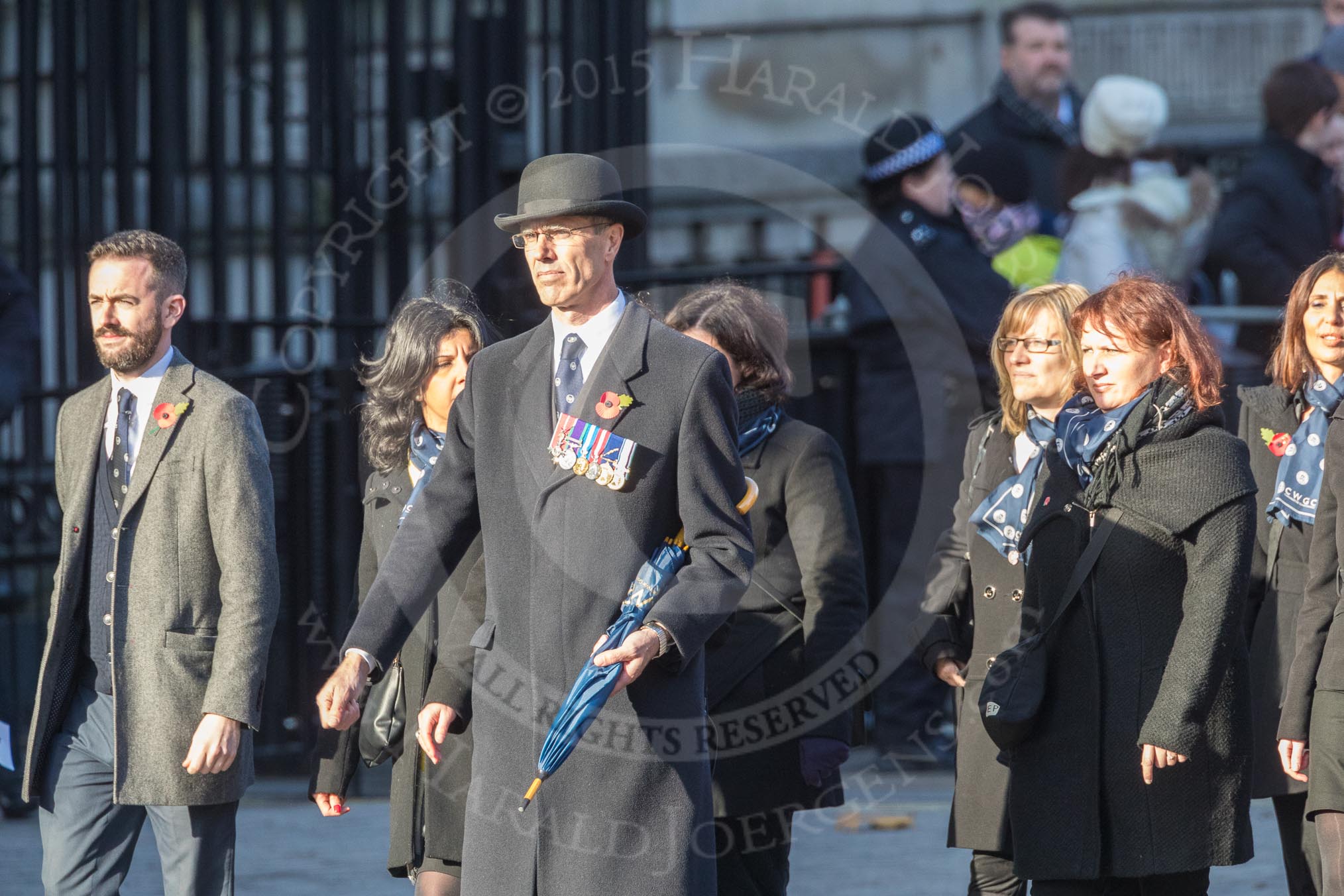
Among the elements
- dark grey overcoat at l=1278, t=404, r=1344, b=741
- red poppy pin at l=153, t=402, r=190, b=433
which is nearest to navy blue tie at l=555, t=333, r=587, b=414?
red poppy pin at l=153, t=402, r=190, b=433

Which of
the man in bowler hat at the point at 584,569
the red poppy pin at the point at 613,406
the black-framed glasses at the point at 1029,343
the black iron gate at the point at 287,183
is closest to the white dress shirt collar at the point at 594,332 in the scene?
the man in bowler hat at the point at 584,569

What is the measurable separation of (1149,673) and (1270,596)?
1069mm

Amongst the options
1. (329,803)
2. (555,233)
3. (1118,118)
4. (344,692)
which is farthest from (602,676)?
(1118,118)

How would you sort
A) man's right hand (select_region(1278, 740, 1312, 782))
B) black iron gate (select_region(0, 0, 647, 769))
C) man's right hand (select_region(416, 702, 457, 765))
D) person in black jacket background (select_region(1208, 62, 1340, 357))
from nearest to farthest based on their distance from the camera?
man's right hand (select_region(416, 702, 457, 765)) → man's right hand (select_region(1278, 740, 1312, 782)) → black iron gate (select_region(0, 0, 647, 769)) → person in black jacket background (select_region(1208, 62, 1340, 357))

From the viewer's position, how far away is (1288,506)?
525cm

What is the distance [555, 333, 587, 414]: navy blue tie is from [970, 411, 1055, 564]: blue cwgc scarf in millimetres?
1378

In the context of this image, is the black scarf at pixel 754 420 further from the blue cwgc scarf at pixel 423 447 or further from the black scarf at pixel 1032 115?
the black scarf at pixel 1032 115

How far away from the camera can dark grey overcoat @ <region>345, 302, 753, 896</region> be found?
3.95 m

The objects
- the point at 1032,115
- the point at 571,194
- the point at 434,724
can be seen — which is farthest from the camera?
the point at 1032,115

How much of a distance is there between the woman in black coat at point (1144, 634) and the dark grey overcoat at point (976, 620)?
15.8 inches

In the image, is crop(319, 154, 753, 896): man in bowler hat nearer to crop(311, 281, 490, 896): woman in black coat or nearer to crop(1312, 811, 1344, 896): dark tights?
crop(311, 281, 490, 896): woman in black coat

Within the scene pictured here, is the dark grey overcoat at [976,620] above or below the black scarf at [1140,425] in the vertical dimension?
below

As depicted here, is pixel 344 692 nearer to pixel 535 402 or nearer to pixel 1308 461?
pixel 535 402

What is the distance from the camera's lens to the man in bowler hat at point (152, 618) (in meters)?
4.78
